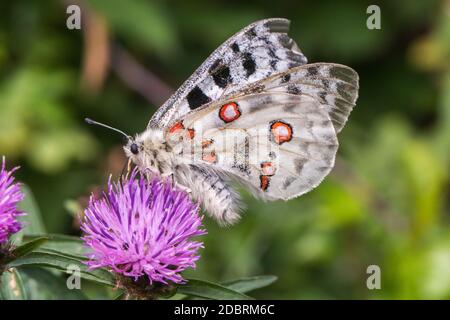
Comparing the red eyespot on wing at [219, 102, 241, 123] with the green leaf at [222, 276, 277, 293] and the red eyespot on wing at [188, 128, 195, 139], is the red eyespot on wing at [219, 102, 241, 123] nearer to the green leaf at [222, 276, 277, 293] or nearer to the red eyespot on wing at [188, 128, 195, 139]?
the red eyespot on wing at [188, 128, 195, 139]

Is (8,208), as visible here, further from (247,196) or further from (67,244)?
(247,196)

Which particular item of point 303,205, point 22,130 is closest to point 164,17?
point 22,130

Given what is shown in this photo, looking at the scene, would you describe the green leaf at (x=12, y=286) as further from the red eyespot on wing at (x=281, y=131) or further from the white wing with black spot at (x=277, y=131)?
the red eyespot on wing at (x=281, y=131)

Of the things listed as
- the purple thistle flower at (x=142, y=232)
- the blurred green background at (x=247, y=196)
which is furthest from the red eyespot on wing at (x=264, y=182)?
the blurred green background at (x=247, y=196)

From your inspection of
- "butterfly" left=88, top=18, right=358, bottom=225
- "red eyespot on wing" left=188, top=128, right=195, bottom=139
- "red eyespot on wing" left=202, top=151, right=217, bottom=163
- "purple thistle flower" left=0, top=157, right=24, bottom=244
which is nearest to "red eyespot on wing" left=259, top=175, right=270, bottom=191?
"butterfly" left=88, top=18, right=358, bottom=225
